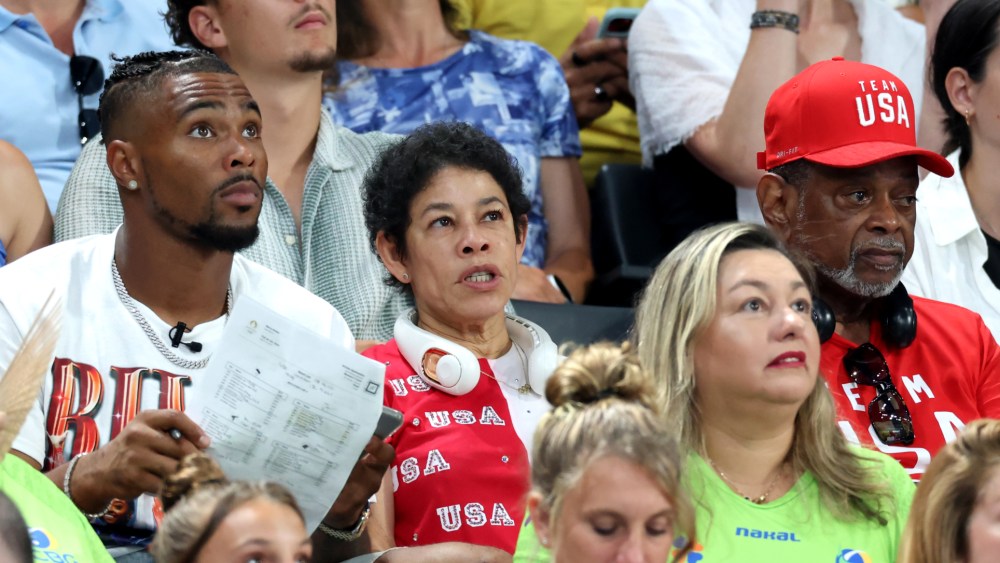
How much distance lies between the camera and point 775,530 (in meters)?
2.32

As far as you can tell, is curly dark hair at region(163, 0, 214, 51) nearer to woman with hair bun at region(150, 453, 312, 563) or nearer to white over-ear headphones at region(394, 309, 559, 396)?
white over-ear headphones at region(394, 309, 559, 396)

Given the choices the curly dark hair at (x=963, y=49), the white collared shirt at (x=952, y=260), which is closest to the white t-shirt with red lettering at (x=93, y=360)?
the white collared shirt at (x=952, y=260)

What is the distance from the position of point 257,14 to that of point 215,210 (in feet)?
2.89

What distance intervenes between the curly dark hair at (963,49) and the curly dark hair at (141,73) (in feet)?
5.64

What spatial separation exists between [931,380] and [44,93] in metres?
2.04

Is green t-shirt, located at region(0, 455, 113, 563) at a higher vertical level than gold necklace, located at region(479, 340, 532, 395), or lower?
higher

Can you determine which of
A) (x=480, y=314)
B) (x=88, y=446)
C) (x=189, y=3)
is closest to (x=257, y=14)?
(x=189, y=3)

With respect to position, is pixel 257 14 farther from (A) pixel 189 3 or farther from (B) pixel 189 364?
(B) pixel 189 364

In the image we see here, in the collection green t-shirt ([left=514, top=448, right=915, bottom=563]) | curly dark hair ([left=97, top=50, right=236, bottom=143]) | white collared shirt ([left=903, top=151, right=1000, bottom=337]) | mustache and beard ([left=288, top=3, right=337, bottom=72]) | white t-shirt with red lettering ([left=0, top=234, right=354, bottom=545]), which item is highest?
curly dark hair ([left=97, top=50, right=236, bottom=143])

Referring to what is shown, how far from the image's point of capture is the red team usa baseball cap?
295cm

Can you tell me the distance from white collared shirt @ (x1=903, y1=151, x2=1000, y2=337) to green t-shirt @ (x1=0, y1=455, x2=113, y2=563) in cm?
201

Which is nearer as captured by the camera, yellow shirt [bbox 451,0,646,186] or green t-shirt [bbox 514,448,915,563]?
green t-shirt [bbox 514,448,915,563]

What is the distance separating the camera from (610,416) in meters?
2.12

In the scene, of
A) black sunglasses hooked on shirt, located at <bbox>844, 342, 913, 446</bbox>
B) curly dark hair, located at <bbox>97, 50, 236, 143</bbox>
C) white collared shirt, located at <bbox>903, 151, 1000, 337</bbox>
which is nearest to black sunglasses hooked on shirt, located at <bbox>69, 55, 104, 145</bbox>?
curly dark hair, located at <bbox>97, 50, 236, 143</bbox>
